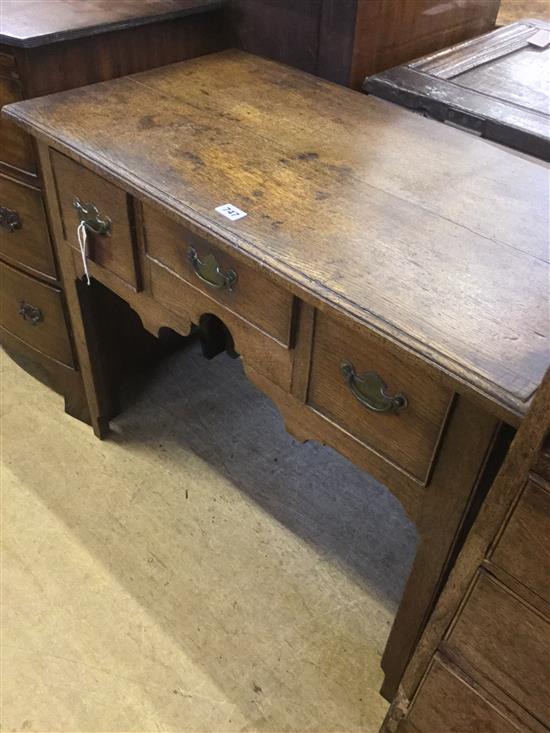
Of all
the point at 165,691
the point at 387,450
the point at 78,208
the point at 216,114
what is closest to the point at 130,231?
the point at 78,208

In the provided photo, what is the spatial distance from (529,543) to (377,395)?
0.25 meters

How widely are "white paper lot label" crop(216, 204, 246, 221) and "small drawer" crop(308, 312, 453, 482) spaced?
17 cm

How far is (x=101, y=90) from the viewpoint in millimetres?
1192

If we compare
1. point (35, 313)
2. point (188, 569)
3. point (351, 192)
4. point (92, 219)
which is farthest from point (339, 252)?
point (35, 313)

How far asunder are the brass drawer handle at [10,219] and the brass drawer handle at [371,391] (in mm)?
848

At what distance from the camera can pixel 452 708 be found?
0.92 meters

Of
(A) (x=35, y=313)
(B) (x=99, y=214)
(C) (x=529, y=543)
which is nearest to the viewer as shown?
(C) (x=529, y=543)

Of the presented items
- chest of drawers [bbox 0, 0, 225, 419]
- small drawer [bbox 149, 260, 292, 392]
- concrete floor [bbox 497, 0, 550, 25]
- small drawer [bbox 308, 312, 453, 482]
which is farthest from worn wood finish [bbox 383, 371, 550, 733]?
concrete floor [bbox 497, 0, 550, 25]

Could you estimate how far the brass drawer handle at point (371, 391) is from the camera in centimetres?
82

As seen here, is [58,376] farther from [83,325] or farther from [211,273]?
[211,273]

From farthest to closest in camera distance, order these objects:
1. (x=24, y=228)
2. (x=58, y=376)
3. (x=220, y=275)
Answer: (x=58, y=376) < (x=24, y=228) < (x=220, y=275)

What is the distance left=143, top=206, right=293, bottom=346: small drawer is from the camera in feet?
2.96

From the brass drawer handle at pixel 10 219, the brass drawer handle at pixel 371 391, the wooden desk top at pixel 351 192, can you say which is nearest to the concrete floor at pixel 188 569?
the brass drawer handle at pixel 10 219

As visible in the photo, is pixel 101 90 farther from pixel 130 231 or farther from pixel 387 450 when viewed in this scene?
pixel 387 450
